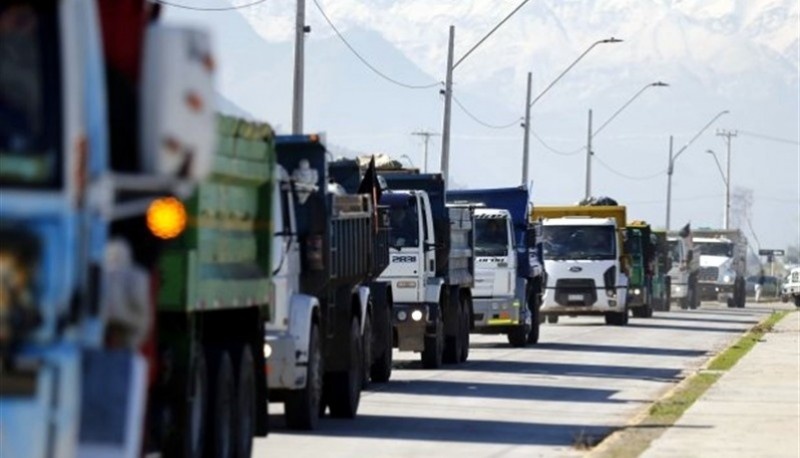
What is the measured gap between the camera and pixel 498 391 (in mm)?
28281

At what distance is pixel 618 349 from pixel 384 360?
1490 cm

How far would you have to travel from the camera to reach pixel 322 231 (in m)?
20.8

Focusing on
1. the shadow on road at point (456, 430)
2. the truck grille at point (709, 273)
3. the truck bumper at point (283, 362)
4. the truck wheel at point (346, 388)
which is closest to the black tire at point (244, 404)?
the truck bumper at point (283, 362)

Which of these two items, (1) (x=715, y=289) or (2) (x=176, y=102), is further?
(1) (x=715, y=289)

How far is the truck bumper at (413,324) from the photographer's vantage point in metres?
30.9

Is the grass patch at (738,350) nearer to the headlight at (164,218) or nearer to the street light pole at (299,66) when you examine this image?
the street light pole at (299,66)

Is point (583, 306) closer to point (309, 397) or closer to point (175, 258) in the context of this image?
point (309, 397)

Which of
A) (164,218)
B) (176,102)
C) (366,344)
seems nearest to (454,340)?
(366,344)

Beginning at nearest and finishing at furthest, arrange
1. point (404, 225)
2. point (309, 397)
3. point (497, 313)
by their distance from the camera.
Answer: point (309, 397), point (404, 225), point (497, 313)

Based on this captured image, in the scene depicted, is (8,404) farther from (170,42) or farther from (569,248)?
(569,248)

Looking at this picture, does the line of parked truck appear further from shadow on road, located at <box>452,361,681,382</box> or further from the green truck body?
shadow on road, located at <box>452,361,681,382</box>

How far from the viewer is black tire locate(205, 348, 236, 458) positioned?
14891 millimetres

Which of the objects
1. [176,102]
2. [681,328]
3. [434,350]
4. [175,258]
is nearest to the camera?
[176,102]

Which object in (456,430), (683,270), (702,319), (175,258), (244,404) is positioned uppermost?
(683,270)
